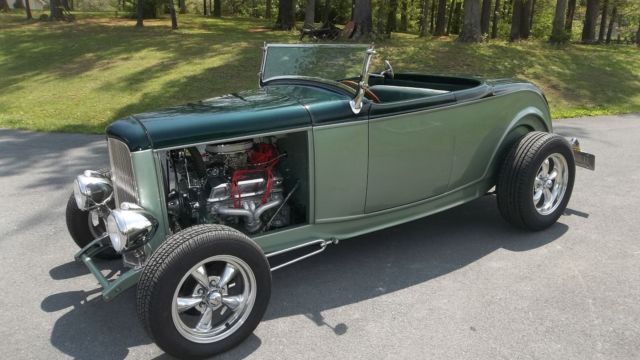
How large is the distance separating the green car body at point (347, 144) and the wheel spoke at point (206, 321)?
1.37 ft

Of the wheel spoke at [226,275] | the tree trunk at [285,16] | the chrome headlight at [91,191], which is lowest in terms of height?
the wheel spoke at [226,275]

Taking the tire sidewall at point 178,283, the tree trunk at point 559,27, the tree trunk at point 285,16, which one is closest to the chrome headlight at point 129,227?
the tire sidewall at point 178,283

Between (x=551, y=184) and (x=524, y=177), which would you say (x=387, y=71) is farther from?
(x=551, y=184)

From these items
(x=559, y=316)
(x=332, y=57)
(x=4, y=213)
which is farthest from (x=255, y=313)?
(x=4, y=213)

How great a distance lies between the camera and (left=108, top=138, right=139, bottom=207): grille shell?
9.70 feet

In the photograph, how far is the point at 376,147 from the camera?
3.49 m

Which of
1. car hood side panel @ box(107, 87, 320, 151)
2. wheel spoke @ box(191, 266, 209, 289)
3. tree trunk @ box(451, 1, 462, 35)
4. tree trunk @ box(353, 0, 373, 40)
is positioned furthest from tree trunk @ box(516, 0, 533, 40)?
wheel spoke @ box(191, 266, 209, 289)

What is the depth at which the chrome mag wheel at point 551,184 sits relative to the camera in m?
4.36

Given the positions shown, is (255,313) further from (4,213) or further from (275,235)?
(4,213)

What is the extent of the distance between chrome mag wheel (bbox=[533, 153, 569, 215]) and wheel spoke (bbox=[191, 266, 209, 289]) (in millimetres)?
2877

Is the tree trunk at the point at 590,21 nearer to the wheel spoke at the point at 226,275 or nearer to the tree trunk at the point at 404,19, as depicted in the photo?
the tree trunk at the point at 404,19

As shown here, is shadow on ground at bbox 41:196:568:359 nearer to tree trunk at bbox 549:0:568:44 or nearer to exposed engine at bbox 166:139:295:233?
exposed engine at bbox 166:139:295:233

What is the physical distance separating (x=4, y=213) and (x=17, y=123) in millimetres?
5061

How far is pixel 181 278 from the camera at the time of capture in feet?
8.57
